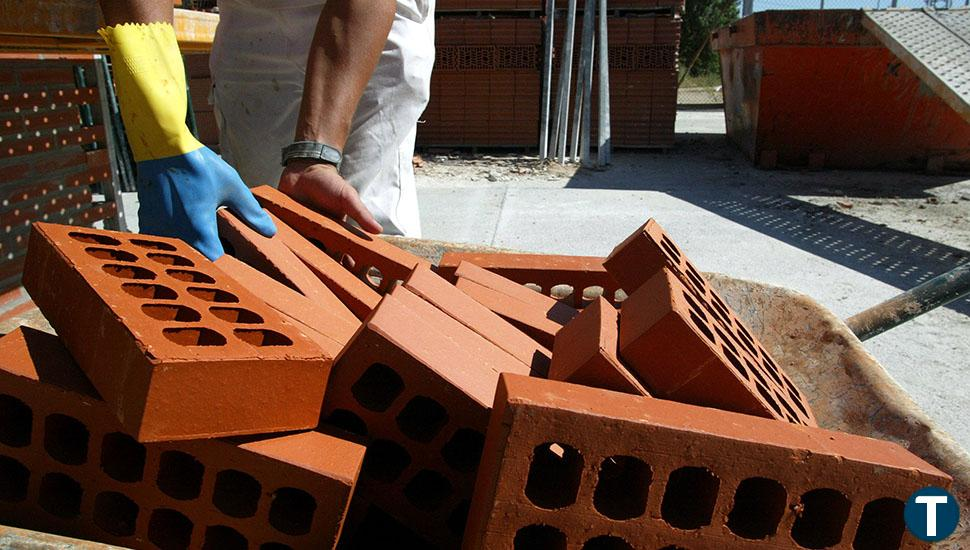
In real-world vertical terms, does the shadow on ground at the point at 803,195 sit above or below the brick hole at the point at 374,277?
below

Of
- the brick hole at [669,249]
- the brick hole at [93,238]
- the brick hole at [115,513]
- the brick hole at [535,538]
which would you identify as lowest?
the brick hole at [535,538]

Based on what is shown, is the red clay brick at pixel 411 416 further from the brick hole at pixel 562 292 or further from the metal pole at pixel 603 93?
the metal pole at pixel 603 93

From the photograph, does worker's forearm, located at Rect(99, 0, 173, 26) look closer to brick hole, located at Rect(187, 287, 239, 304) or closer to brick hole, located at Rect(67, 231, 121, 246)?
brick hole, located at Rect(67, 231, 121, 246)

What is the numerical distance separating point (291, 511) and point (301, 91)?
6.78 ft

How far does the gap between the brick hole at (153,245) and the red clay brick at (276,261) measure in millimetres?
229

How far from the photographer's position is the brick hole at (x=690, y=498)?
102cm

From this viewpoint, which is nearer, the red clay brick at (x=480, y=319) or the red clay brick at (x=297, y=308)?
the red clay brick at (x=297, y=308)

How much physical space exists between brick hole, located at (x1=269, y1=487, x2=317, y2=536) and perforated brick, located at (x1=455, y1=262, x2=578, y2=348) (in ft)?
2.30

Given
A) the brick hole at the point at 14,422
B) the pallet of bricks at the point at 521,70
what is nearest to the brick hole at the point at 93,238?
the brick hole at the point at 14,422

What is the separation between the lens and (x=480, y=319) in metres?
1.58

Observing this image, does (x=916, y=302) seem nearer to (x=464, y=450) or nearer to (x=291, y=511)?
(x=464, y=450)

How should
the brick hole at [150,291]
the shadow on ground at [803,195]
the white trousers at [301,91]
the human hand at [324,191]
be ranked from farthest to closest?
the shadow on ground at [803,195], the white trousers at [301,91], the human hand at [324,191], the brick hole at [150,291]

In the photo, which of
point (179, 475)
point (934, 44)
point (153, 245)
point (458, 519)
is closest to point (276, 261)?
point (153, 245)

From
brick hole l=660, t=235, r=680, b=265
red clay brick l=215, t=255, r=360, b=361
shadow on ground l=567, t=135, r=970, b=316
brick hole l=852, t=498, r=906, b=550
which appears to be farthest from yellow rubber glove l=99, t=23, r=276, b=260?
shadow on ground l=567, t=135, r=970, b=316
